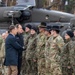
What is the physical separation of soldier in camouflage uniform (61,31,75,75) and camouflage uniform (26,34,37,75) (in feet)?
5.48

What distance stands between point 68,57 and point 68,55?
0.18ft

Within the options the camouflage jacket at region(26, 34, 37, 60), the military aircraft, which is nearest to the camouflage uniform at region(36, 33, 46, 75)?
the camouflage jacket at region(26, 34, 37, 60)

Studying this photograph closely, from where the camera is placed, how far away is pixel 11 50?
521 inches

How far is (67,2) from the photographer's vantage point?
37.6 m

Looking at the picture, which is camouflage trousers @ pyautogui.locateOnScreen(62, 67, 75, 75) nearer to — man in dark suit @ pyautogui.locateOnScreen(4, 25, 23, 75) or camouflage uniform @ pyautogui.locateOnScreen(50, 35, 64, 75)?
camouflage uniform @ pyautogui.locateOnScreen(50, 35, 64, 75)

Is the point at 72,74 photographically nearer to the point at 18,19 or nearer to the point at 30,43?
the point at 30,43

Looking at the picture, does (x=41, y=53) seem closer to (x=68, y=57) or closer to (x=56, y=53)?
(x=56, y=53)

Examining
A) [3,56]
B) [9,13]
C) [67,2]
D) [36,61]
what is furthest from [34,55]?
[67,2]

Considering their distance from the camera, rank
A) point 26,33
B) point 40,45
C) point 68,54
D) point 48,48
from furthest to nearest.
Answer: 1. point 26,33
2. point 40,45
3. point 48,48
4. point 68,54

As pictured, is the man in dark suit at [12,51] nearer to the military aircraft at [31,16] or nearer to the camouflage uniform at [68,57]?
the camouflage uniform at [68,57]

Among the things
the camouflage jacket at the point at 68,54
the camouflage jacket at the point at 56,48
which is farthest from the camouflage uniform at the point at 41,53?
the camouflage jacket at the point at 68,54

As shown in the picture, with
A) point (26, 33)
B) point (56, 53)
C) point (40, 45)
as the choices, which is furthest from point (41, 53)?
point (26, 33)

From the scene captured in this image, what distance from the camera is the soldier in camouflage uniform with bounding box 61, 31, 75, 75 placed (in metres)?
12.4

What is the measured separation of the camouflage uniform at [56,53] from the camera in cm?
1291
